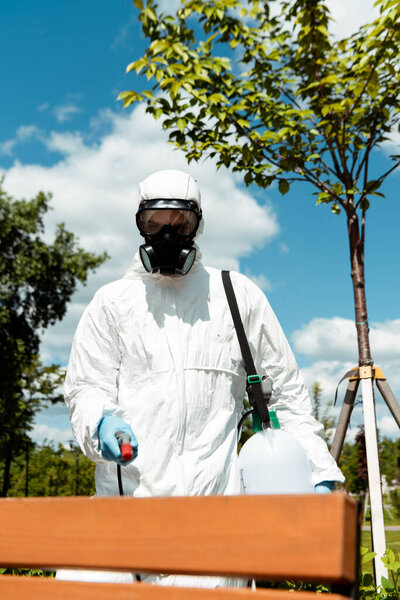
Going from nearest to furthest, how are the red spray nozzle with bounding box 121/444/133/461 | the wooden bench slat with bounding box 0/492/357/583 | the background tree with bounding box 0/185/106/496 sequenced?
the wooden bench slat with bounding box 0/492/357/583 → the red spray nozzle with bounding box 121/444/133/461 → the background tree with bounding box 0/185/106/496

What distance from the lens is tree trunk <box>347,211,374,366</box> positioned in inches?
161

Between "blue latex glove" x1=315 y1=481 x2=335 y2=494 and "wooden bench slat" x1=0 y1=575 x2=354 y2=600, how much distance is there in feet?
3.02

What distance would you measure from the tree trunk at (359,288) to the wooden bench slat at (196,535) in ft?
10.6

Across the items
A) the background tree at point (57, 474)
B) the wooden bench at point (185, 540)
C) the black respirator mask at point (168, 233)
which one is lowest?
the background tree at point (57, 474)

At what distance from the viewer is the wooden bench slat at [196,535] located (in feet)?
2.99

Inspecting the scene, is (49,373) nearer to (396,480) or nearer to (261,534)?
(396,480)

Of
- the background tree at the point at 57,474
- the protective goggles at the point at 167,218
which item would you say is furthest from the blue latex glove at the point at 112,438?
the background tree at the point at 57,474

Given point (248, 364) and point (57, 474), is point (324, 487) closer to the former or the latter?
point (248, 364)

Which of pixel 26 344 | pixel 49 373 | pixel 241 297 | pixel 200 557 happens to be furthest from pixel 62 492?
pixel 200 557

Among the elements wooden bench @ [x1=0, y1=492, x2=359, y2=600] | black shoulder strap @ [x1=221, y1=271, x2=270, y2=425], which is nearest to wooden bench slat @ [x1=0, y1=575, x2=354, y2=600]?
wooden bench @ [x1=0, y1=492, x2=359, y2=600]

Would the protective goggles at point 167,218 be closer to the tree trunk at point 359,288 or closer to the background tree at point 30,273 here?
the tree trunk at point 359,288

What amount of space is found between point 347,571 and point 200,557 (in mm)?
234

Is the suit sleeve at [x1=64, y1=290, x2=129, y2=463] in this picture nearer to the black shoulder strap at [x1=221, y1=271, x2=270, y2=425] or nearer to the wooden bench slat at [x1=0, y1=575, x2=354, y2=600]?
the black shoulder strap at [x1=221, y1=271, x2=270, y2=425]

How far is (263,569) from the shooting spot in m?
0.94
